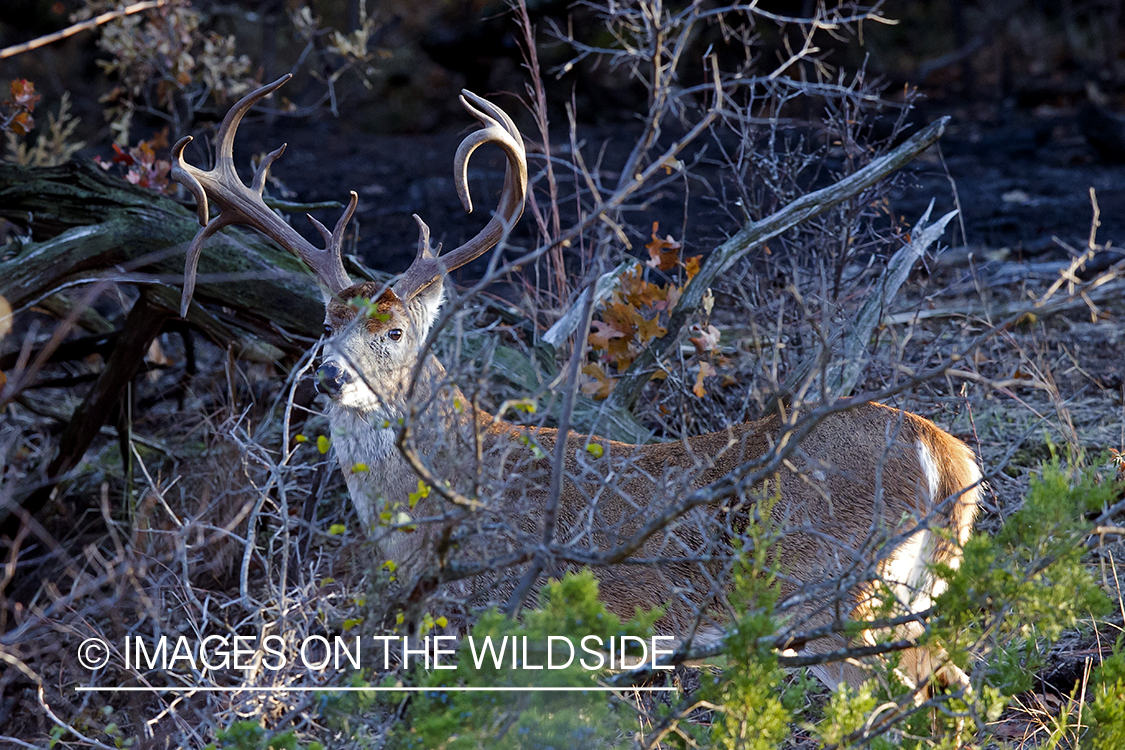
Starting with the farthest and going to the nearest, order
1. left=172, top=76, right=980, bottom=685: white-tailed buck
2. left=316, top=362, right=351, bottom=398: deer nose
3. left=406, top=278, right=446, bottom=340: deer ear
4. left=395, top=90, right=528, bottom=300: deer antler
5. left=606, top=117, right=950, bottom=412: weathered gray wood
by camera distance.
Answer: left=606, top=117, right=950, bottom=412: weathered gray wood < left=406, top=278, right=446, bottom=340: deer ear < left=395, top=90, right=528, bottom=300: deer antler < left=316, top=362, right=351, bottom=398: deer nose < left=172, top=76, right=980, bottom=685: white-tailed buck

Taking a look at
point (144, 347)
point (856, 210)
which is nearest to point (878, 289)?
point (856, 210)

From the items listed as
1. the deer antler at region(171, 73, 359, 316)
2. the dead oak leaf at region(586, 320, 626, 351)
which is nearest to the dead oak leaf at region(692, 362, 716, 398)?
the dead oak leaf at region(586, 320, 626, 351)

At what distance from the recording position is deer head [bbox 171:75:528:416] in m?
3.99

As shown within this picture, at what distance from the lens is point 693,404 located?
5309 mm

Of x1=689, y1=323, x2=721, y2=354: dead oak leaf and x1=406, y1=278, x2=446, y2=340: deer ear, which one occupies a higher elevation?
x1=406, y1=278, x2=446, y2=340: deer ear

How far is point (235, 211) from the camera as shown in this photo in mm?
4367

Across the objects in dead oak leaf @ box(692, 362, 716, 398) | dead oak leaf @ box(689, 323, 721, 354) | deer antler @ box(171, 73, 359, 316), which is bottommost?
dead oak leaf @ box(692, 362, 716, 398)

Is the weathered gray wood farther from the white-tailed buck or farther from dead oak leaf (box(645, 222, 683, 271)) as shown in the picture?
the white-tailed buck

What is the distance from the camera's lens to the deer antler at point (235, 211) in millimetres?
4191

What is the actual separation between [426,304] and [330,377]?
2.42ft

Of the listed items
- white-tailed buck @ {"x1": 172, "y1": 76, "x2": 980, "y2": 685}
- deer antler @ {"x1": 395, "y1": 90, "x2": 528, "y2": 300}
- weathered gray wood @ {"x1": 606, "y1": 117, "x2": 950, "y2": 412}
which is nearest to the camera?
white-tailed buck @ {"x1": 172, "y1": 76, "x2": 980, "y2": 685}

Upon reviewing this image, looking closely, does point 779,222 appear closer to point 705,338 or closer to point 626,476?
Answer: point 705,338

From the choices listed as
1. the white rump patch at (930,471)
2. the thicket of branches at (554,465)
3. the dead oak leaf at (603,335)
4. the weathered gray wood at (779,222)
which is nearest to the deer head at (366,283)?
the thicket of branches at (554,465)

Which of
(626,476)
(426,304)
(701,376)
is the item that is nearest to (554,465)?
(626,476)
